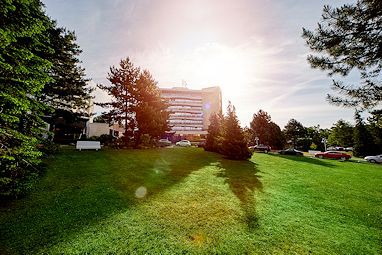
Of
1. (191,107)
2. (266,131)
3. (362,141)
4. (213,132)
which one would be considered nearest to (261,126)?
(266,131)

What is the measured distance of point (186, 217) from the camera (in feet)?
24.1

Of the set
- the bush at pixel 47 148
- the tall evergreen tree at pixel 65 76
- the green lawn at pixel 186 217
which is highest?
the tall evergreen tree at pixel 65 76

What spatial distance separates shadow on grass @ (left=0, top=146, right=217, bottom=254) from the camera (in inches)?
228

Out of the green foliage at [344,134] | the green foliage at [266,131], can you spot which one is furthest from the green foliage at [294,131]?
the green foliage at [266,131]

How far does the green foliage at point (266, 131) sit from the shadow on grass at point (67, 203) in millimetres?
42642

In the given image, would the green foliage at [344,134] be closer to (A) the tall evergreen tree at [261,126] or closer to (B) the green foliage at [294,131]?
(B) the green foliage at [294,131]

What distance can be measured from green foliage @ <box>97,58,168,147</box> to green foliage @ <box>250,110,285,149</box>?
31.9m

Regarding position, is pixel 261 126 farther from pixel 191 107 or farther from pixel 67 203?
pixel 191 107

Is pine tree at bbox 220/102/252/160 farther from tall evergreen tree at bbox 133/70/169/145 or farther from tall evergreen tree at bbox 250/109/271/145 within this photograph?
tall evergreen tree at bbox 250/109/271/145

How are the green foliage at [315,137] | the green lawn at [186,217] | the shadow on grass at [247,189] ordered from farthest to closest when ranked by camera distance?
1. the green foliage at [315,137]
2. the shadow on grass at [247,189]
3. the green lawn at [186,217]

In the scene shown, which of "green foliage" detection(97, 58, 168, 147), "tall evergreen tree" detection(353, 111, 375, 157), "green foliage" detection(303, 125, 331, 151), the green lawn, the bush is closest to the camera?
the green lawn

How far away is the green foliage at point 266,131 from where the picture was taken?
1993 inches

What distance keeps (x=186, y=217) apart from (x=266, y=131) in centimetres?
4784

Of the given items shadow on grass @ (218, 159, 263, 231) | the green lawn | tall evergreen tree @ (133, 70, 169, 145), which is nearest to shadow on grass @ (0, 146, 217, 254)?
the green lawn
